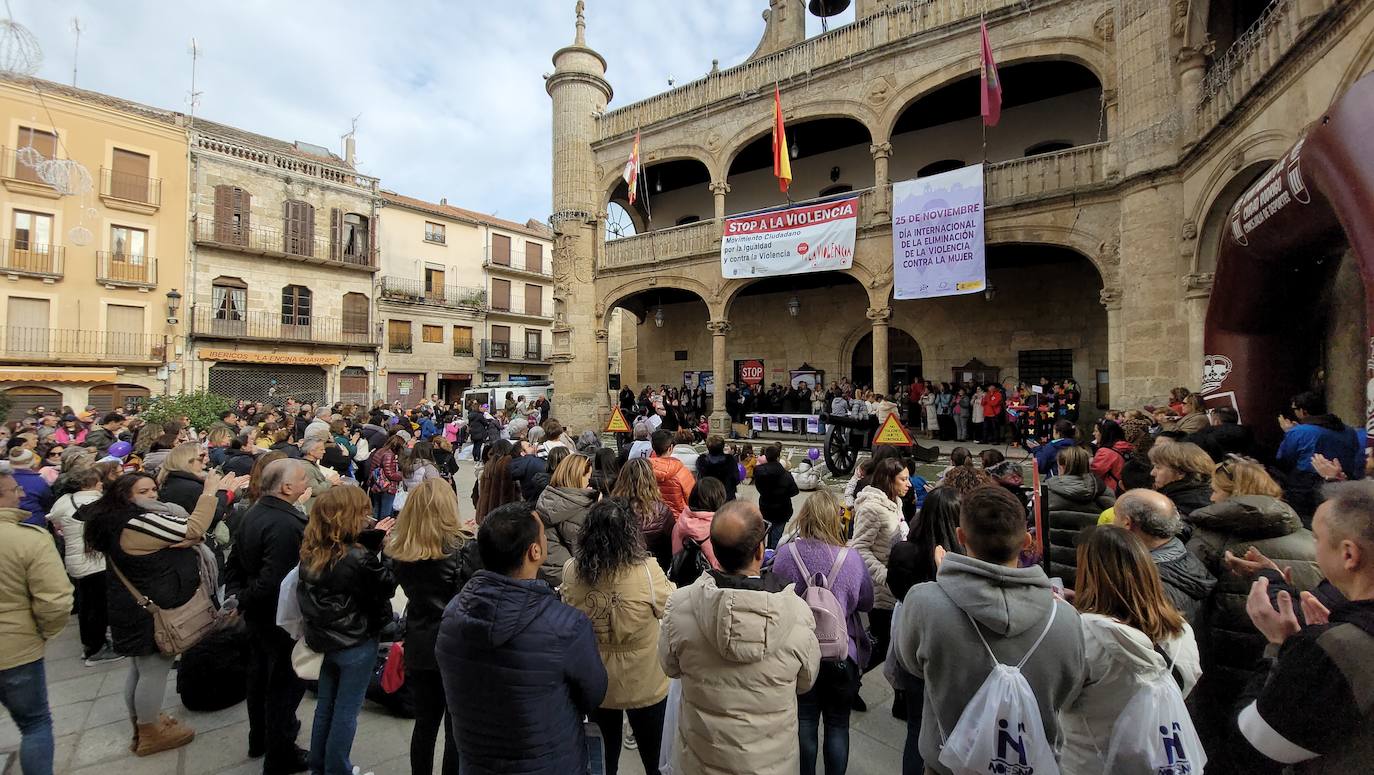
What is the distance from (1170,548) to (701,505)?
2483 millimetres

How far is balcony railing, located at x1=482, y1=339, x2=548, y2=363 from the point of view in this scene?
31172 millimetres

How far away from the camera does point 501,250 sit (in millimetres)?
32312

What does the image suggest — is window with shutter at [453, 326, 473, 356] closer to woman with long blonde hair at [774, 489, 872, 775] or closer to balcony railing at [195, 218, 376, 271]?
balcony railing at [195, 218, 376, 271]

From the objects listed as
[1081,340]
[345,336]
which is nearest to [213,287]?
[345,336]

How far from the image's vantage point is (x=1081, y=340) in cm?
1439

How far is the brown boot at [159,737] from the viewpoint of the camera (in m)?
3.09

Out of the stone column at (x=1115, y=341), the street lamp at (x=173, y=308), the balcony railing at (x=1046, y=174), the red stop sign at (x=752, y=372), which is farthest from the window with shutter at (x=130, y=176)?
the stone column at (x=1115, y=341)

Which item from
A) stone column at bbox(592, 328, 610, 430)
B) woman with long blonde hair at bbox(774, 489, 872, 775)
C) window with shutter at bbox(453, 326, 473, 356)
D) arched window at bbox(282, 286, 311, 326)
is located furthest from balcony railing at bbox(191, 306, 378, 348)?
woman with long blonde hair at bbox(774, 489, 872, 775)

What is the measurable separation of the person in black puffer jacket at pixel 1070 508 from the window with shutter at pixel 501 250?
31589 millimetres

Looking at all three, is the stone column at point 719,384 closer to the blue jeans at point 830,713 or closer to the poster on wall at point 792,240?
the poster on wall at point 792,240

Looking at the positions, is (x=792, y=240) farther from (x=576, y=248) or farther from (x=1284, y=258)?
(x=1284, y=258)

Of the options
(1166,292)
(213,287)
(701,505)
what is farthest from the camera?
(213,287)

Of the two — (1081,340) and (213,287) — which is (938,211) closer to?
(1081,340)

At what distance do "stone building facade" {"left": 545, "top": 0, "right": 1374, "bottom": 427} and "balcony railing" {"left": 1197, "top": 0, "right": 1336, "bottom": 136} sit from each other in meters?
0.04
